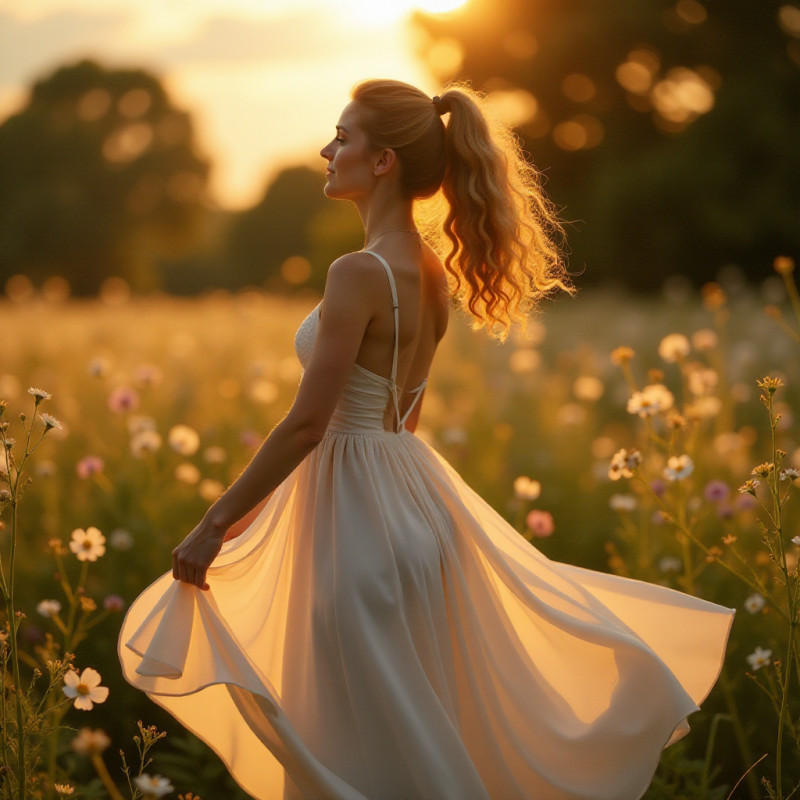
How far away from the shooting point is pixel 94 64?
4694 centimetres

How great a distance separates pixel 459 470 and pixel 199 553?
2684 mm

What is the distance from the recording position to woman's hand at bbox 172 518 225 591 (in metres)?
2.15

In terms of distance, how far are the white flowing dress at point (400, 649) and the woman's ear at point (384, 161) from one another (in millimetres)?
291

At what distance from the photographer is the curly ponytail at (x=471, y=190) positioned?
2.40 meters

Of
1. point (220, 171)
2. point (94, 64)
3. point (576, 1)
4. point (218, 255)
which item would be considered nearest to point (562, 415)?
point (576, 1)

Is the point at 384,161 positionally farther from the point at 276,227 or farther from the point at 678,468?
the point at 276,227

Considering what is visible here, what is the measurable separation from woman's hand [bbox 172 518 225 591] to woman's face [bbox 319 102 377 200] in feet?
2.81

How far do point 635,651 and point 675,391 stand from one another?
248 inches

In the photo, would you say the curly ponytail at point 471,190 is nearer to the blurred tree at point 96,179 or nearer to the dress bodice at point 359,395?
the dress bodice at point 359,395

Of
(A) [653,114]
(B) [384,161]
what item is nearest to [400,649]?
(B) [384,161]

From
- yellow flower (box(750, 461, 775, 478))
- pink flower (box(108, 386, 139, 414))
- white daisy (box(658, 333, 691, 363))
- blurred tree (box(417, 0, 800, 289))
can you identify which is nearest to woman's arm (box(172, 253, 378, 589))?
yellow flower (box(750, 461, 775, 478))

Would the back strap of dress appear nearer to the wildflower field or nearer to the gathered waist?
the gathered waist

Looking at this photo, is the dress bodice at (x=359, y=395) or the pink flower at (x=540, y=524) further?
the pink flower at (x=540, y=524)


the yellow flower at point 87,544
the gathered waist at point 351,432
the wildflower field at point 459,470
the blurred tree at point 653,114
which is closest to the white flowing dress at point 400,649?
the gathered waist at point 351,432
